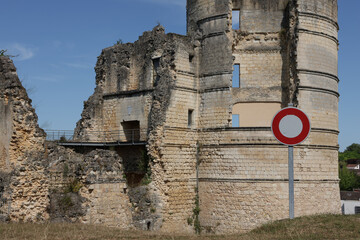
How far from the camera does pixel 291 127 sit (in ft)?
23.0

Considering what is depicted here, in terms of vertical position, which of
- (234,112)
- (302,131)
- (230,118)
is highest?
(234,112)

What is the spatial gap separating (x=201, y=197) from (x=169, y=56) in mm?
6075

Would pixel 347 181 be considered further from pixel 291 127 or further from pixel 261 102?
pixel 291 127

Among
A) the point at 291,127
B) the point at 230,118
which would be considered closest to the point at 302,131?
the point at 291,127

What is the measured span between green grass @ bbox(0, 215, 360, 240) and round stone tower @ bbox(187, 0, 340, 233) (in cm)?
805

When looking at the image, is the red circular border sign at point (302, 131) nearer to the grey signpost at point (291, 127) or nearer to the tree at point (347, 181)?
the grey signpost at point (291, 127)

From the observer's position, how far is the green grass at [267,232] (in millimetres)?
9180

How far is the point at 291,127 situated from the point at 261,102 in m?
13.6

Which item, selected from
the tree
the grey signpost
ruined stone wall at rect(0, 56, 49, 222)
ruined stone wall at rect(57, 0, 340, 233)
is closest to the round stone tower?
ruined stone wall at rect(57, 0, 340, 233)

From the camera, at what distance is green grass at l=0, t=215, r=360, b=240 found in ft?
30.1

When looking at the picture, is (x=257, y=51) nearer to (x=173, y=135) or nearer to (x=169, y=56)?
(x=169, y=56)

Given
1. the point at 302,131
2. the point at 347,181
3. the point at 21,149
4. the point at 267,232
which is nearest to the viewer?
the point at 302,131

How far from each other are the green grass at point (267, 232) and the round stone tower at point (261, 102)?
805 cm

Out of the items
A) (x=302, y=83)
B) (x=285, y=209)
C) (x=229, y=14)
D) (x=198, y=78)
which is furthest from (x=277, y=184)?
(x=229, y=14)
